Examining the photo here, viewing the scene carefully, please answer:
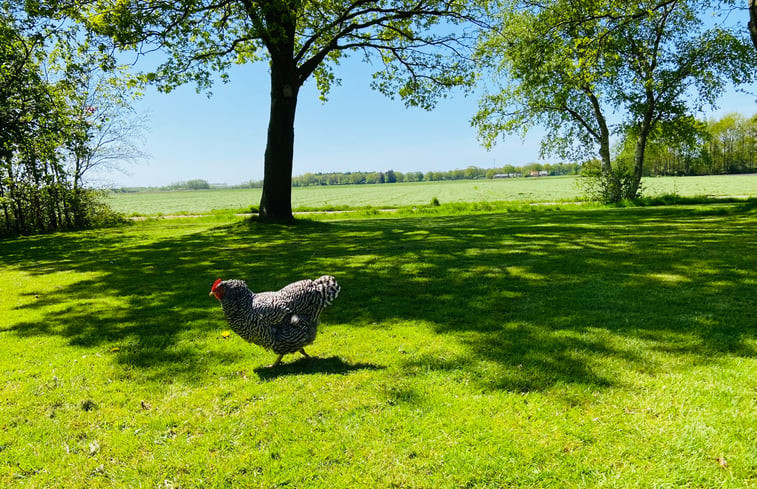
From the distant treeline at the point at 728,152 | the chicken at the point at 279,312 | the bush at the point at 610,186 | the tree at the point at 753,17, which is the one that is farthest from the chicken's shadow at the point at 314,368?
the distant treeline at the point at 728,152

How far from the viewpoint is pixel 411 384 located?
12.9 ft

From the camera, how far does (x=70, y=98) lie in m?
18.5

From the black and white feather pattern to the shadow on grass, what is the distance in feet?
1.28

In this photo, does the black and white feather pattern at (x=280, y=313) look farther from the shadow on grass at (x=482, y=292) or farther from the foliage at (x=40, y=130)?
the foliage at (x=40, y=130)

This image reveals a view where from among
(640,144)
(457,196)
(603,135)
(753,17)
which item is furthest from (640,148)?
(457,196)

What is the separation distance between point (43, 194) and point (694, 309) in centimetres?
2525

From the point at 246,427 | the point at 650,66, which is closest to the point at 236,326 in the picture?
the point at 246,427

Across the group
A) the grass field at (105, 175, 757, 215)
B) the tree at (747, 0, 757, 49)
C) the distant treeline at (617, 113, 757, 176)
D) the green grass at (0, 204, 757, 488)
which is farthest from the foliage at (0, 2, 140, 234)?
the distant treeline at (617, 113, 757, 176)

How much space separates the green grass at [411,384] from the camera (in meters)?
2.92

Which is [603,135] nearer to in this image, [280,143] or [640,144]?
[640,144]

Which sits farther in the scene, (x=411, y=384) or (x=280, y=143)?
(x=280, y=143)

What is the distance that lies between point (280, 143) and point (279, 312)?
1304 cm

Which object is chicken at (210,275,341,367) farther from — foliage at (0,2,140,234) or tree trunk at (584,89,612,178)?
tree trunk at (584,89,612,178)

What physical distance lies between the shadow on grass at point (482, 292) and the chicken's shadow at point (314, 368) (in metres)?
0.02
